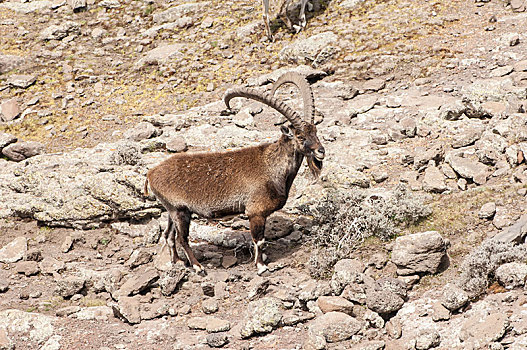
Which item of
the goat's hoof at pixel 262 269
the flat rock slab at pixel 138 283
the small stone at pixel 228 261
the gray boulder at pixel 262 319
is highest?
the gray boulder at pixel 262 319

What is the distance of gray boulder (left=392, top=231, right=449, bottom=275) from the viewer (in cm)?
858

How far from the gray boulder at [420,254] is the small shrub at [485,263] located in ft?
1.68

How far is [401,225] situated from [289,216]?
2840 millimetres

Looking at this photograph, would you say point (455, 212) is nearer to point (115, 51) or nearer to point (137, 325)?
point (137, 325)

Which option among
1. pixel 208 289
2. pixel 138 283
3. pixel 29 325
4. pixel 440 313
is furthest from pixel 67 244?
pixel 440 313

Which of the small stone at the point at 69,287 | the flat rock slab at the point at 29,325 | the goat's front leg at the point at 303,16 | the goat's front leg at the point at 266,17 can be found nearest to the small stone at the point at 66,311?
the flat rock slab at the point at 29,325

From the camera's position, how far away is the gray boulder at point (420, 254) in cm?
858

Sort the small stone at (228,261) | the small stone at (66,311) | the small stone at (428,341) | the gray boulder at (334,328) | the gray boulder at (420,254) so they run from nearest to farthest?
1. the small stone at (428,341)
2. the gray boulder at (334,328)
3. the gray boulder at (420,254)
4. the small stone at (66,311)
5. the small stone at (228,261)

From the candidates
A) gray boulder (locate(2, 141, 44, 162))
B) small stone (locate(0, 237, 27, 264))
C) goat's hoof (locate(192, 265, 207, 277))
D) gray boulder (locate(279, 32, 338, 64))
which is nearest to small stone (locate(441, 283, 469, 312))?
goat's hoof (locate(192, 265, 207, 277))

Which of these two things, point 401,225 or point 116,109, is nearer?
point 401,225

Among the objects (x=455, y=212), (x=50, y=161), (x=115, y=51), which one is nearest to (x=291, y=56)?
(x=115, y=51)

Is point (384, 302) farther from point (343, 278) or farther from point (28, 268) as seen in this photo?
point (28, 268)

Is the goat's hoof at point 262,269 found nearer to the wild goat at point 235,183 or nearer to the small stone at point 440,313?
the wild goat at point 235,183

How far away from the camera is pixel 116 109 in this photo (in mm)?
19500
